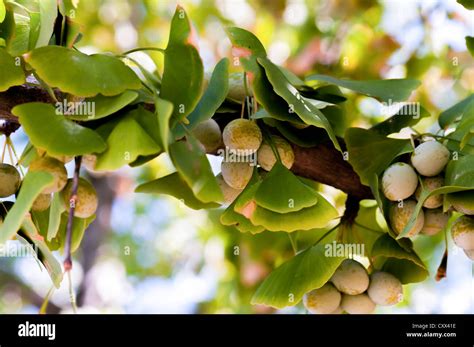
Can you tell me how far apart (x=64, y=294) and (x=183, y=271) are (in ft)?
1.39

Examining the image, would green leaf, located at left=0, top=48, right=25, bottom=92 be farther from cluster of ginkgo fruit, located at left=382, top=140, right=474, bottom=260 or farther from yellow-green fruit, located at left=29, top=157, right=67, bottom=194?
cluster of ginkgo fruit, located at left=382, top=140, right=474, bottom=260

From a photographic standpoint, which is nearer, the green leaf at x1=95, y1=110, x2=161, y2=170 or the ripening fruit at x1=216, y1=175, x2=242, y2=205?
the green leaf at x1=95, y1=110, x2=161, y2=170

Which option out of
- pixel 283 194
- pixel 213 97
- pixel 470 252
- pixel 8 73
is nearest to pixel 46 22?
pixel 8 73

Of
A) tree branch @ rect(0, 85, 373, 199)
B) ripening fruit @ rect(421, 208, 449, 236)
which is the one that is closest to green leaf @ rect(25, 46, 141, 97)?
tree branch @ rect(0, 85, 373, 199)

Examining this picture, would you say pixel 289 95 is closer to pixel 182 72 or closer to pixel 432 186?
pixel 182 72

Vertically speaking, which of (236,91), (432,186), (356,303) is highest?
(236,91)

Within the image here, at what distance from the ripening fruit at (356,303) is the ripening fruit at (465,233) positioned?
0.14 meters

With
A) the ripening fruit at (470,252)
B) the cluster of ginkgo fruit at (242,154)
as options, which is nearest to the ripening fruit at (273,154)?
the cluster of ginkgo fruit at (242,154)

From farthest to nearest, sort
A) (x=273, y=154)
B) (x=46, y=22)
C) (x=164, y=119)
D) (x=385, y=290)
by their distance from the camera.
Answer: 1. (x=385, y=290)
2. (x=273, y=154)
3. (x=46, y=22)
4. (x=164, y=119)

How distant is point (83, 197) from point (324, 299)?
0.33m

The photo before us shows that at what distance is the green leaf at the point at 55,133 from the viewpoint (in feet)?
1.81

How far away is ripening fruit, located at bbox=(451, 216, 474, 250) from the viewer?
723 millimetres

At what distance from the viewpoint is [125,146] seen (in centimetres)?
56

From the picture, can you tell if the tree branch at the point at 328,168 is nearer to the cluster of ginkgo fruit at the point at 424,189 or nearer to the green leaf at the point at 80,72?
the cluster of ginkgo fruit at the point at 424,189
